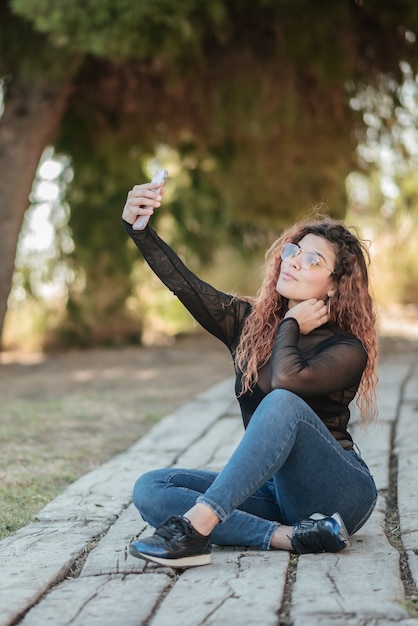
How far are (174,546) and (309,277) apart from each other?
36.3 inches

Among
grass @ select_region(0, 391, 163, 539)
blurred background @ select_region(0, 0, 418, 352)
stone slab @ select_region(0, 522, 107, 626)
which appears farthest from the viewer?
blurred background @ select_region(0, 0, 418, 352)

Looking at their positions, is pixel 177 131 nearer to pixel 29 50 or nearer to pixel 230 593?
pixel 29 50

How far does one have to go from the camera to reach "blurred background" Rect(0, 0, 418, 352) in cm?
635

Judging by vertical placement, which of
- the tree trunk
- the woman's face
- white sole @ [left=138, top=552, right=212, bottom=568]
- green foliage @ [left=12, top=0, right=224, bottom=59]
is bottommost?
white sole @ [left=138, top=552, right=212, bottom=568]

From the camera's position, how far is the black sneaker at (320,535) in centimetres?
250

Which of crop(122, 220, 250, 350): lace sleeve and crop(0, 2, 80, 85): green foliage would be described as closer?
crop(122, 220, 250, 350): lace sleeve

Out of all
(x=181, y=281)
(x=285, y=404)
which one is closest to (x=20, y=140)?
(x=181, y=281)

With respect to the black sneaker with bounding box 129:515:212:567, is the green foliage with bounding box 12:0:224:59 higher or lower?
higher

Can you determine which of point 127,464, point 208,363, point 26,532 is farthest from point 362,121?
point 26,532

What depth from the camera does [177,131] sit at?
817cm

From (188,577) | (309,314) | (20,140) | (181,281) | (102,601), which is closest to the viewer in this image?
(102,601)

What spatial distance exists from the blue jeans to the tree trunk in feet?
16.3

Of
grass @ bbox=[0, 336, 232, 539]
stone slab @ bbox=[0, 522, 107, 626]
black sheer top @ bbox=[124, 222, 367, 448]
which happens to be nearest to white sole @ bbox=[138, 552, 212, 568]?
stone slab @ bbox=[0, 522, 107, 626]

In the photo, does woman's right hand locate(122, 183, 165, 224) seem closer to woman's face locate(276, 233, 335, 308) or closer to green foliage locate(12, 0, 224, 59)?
woman's face locate(276, 233, 335, 308)
